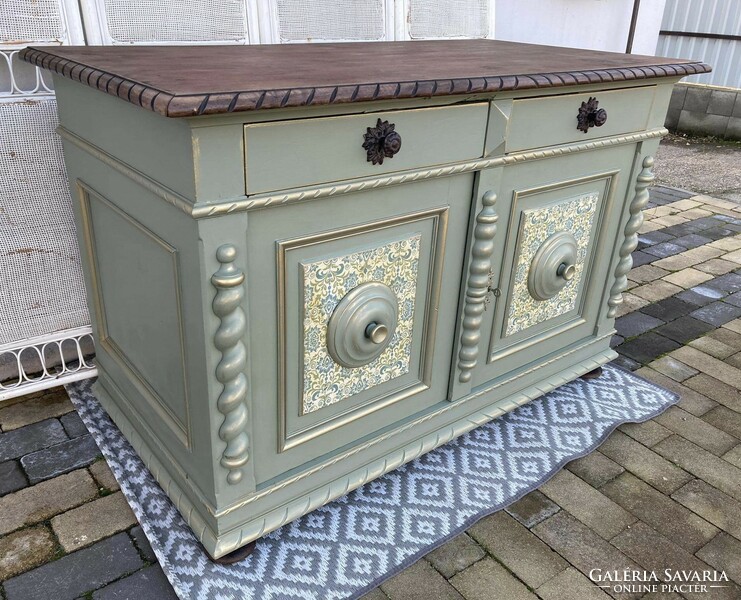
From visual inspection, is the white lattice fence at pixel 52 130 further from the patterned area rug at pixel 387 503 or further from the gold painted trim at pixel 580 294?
the gold painted trim at pixel 580 294

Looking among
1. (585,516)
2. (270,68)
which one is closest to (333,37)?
(270,68)

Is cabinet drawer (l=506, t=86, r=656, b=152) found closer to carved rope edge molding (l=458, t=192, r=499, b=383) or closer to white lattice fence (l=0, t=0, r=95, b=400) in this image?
carved rope edge molding (l=458, t=192, r=499, b=383)

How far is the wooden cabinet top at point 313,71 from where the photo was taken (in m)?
1.20

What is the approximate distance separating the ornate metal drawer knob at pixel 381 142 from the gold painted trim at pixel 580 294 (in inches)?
20.7

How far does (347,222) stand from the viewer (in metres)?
1.50

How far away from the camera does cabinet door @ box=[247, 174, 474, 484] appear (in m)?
1.45

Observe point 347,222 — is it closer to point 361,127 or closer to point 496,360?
point 361,127

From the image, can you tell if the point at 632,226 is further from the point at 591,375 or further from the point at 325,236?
the point at 325,236

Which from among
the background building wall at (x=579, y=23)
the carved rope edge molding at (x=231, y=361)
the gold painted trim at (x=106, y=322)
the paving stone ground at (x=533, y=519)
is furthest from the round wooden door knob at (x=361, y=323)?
the background building wall at (x=579, y=23)

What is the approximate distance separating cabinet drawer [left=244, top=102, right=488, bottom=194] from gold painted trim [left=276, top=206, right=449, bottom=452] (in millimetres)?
134

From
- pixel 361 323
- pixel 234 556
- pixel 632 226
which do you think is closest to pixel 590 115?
pixel 632 226

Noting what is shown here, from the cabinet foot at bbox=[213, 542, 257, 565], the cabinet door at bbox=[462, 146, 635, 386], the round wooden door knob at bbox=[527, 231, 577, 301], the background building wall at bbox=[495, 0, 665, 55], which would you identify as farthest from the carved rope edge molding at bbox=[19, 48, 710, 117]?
the background building wall at bbox=[495, 0, 665, 55]

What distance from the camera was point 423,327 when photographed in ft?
5.98

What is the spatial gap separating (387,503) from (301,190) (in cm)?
101
